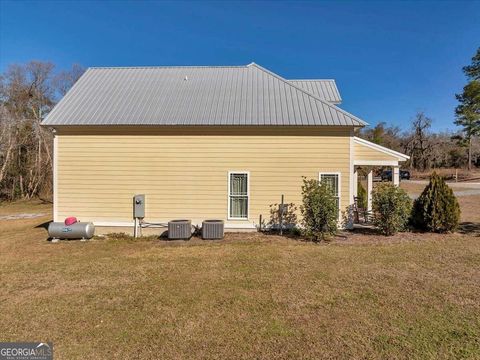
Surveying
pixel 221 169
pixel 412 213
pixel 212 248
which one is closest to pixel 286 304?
pixel 212 248

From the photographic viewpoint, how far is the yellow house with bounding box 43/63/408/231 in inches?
392

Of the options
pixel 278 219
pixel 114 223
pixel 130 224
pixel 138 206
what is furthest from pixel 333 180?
pixel 114 223

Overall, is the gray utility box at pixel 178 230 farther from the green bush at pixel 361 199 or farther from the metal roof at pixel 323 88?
the metal roof at pixel 323 88

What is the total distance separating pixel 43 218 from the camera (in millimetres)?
14016

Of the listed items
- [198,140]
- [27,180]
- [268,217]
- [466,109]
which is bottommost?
[268,217]

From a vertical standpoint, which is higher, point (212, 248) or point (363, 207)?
point (363, 207)

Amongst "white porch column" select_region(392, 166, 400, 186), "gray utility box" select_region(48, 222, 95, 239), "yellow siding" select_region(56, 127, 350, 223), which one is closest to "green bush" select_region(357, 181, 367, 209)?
"white porch column" select_region(392, 166, 400, 186)

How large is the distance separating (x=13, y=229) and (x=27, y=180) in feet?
42.4

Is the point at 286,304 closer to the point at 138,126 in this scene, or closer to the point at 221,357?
the point at 221,357

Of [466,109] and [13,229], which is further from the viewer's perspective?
[466,109]

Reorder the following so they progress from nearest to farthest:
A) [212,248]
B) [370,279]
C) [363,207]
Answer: [370,279] < [212,248] < [363,207]

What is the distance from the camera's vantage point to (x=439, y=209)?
957 cm

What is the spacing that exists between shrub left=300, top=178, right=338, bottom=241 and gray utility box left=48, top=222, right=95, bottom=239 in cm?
727

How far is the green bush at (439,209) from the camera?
9539mm
